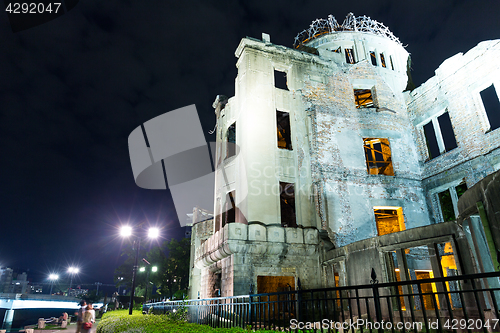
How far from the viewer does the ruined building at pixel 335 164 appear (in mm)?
15555

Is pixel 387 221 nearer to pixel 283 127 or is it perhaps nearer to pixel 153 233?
A: pixel 283 127

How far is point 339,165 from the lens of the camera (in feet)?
62.7

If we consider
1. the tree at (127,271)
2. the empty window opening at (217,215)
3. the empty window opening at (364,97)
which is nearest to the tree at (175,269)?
the tree at (127,271)

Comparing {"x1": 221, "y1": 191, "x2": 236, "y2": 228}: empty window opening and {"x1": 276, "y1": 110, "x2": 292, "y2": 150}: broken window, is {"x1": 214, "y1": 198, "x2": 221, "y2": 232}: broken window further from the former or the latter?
{"x1": 276, "y1": 110, "x2": 292, "y2": 150}: broken window

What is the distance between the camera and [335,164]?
752 inches

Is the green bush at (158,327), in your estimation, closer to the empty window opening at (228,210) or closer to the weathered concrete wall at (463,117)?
the empty window opening at (228,210)

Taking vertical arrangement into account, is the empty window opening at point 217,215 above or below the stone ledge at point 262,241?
above

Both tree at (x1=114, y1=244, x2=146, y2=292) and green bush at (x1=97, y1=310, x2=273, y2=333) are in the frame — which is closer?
green bush at (x1=97, y1=310, x2=273, y2=333)

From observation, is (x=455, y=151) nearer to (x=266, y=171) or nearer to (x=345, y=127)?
(x=345, y=127)

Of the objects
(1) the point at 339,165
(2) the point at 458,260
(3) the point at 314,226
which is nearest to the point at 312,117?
(1) the point at 339,165

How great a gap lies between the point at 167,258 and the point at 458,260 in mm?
36416

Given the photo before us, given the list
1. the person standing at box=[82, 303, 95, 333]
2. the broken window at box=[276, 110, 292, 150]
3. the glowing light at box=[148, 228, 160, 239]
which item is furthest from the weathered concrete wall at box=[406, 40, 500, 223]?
the person standing at box=[82, 303, 95, 333]

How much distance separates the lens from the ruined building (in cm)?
1555

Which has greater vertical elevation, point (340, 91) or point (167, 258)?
point (340, 91)
